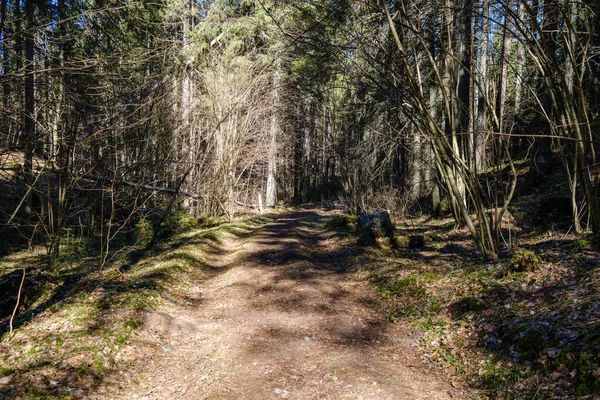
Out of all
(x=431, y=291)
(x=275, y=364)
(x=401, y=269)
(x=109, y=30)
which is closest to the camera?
(x=275, y=364)

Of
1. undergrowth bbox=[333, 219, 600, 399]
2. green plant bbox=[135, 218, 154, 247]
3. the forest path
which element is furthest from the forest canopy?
the forest path

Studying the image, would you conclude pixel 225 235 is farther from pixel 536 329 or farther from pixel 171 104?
pixel 536 329

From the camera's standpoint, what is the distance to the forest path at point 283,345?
12.5 ft

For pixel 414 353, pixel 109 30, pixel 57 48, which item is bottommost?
pixel 414 353

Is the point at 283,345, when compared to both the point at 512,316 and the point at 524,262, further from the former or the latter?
the point at 524,262

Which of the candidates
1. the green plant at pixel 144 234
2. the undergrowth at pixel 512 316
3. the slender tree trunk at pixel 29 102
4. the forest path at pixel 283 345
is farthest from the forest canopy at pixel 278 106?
the forest path at pixel 283 345

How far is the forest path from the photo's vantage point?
12.5 ft

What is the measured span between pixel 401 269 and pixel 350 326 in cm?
219

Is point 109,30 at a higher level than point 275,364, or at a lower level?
higher

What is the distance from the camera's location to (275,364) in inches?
170

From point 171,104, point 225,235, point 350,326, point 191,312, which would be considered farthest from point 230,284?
A: point 171,104

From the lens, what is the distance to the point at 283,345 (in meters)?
4.84

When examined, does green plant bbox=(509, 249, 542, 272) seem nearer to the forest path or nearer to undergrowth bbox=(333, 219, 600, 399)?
undergrowth bbox=(333, 219, 600, 399)

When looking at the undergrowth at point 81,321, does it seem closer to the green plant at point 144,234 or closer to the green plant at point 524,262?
the green plant at point 144,234
